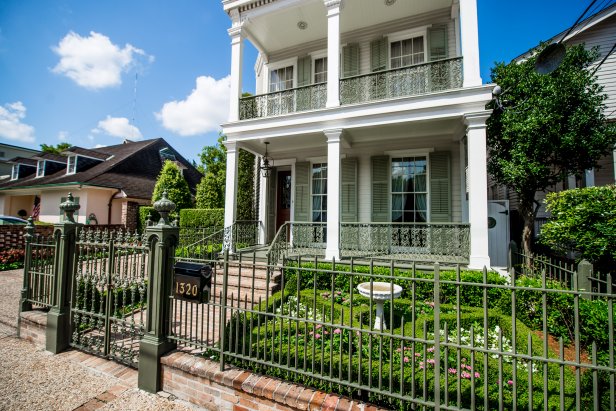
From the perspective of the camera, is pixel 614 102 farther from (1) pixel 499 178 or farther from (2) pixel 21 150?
(2) pixel 21 150

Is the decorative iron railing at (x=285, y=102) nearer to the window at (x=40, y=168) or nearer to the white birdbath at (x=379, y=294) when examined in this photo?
the white birdbath at (x=379, y=294)

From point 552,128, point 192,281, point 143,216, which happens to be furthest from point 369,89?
point 143,216

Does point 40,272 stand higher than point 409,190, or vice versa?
point 409,190

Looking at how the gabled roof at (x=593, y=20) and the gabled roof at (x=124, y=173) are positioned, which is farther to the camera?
the gabled roof at (x=124, y=173)

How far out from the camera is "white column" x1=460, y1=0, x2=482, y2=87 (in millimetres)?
6125

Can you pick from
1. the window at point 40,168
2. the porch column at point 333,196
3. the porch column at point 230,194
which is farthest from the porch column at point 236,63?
the window at point 40,168

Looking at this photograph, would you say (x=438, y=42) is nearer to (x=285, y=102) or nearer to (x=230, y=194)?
(x=285, y=102)

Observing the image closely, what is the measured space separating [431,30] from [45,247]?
1073 centimetres

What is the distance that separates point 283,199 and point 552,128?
807 cm

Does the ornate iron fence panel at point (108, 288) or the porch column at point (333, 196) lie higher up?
the porch column at point (333, 196)

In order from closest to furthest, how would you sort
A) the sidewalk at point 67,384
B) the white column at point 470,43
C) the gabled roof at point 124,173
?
1. the sidewalk at point 67,384
2. the white column at point 470,43
3. the gabled roof at point 124,173

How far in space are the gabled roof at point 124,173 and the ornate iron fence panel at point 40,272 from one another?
527 inches

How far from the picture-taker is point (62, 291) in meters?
4.15

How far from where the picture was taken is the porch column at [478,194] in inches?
231
